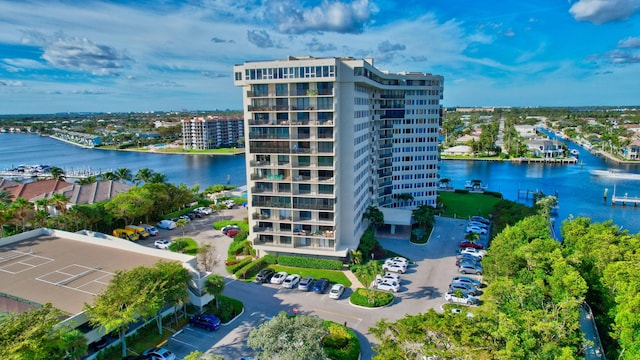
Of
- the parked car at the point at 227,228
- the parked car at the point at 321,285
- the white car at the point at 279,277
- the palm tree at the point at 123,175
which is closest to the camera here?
the parked car at the point at 321,285

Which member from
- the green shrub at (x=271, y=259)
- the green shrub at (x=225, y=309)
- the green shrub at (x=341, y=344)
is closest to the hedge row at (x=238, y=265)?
the green shrub at (x=271, y=259)

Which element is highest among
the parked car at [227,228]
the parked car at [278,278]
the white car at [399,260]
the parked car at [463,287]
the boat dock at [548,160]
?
the boat dock at [548,160]

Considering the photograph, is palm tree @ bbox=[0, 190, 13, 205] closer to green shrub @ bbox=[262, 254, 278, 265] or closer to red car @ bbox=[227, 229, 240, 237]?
red car @ bbox=[227, 229, 240, 237]

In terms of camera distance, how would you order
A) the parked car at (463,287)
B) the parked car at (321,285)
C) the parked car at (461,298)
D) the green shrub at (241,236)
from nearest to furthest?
the parked car at (461,298) < the parked car at (463,287) < the parked car at (321,285) < the green shrub at (241,236)

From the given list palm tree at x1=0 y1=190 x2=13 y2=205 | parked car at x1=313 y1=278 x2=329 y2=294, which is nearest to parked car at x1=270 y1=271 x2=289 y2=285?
parked car at x1=313 y1=278 x2=329 y2=294

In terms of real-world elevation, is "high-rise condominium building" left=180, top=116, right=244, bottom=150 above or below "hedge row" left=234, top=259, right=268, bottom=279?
above

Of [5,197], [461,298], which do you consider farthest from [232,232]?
[5,197]

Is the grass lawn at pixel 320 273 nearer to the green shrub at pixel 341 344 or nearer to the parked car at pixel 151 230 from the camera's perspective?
the green shrub at pixel 341 344
